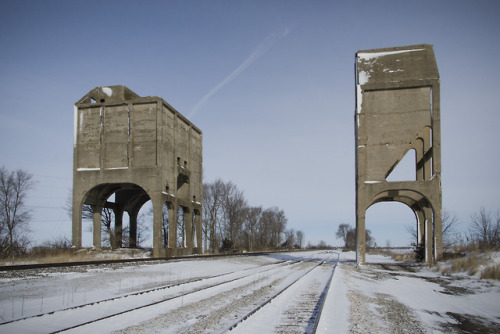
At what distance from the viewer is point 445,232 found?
41.0 meters

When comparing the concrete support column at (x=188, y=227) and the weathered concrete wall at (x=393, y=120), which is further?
the concrete support column at (x=188, y=227)

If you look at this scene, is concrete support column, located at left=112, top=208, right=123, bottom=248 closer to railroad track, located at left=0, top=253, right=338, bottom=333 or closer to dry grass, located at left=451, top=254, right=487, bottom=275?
dry grass, located at left=451, top=254, right=487, bottom=275

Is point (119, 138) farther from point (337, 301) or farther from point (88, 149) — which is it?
point (337, 301)

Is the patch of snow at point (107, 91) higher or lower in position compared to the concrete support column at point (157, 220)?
higher

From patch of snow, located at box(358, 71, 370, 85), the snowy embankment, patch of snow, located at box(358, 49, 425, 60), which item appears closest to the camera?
the snowy embankment

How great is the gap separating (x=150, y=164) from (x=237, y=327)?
2753 centimetres

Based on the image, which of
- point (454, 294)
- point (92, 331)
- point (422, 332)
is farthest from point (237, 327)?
point (454, 294)

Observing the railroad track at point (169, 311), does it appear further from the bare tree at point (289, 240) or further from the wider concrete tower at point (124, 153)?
the bare tree at point (289, 240)

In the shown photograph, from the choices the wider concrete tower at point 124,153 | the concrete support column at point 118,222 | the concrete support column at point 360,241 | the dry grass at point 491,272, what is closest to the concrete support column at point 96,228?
the wider concrete tower at point 124,153

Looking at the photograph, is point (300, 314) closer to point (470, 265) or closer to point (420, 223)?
point (470, 265)

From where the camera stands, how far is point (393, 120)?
2702cm

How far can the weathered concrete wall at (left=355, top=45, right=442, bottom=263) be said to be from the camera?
26.4 meters

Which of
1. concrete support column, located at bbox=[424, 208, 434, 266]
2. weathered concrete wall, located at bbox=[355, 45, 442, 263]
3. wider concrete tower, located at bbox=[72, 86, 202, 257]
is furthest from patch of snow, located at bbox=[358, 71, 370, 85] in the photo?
wider concrete tower, located at bbox=[72, 86, 202, 257]

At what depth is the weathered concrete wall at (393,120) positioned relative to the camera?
26.4 m
